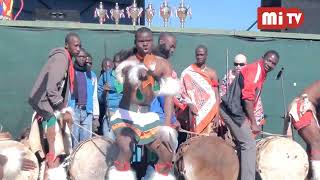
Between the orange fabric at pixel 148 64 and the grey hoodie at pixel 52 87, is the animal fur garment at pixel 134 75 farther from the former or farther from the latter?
the grey hoodie at pixel 52 87

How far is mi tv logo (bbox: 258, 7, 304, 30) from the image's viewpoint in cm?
1325

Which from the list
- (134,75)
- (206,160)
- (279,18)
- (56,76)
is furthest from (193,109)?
(279,18)

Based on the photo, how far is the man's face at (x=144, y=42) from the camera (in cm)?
773

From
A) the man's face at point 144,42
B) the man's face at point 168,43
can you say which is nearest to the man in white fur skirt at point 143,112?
the man's face at point 144,42

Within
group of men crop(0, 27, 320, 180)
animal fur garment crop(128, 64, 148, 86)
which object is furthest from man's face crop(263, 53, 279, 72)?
animal fur garment crop(128, 64, 148, 86)

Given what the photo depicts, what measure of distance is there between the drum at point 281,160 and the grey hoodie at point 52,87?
2678mm

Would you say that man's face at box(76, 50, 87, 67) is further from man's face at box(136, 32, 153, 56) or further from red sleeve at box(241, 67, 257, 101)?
red sleeve at box(241, 67, 257, 101)

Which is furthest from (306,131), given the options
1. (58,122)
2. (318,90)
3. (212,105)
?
(58,122)

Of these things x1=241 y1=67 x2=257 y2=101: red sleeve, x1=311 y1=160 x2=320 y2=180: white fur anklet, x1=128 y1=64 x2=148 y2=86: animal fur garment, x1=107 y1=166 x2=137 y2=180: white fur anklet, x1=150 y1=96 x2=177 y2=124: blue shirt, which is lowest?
x1=311 y1=160 x2=320 y2=180: white fur anklet

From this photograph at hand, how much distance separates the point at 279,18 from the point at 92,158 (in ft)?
20.6

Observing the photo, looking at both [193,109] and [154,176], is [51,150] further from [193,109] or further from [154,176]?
[193,109]

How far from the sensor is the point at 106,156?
8.19m

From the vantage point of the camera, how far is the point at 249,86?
8.57m

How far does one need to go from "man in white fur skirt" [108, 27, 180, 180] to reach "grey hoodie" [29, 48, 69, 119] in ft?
2.06
